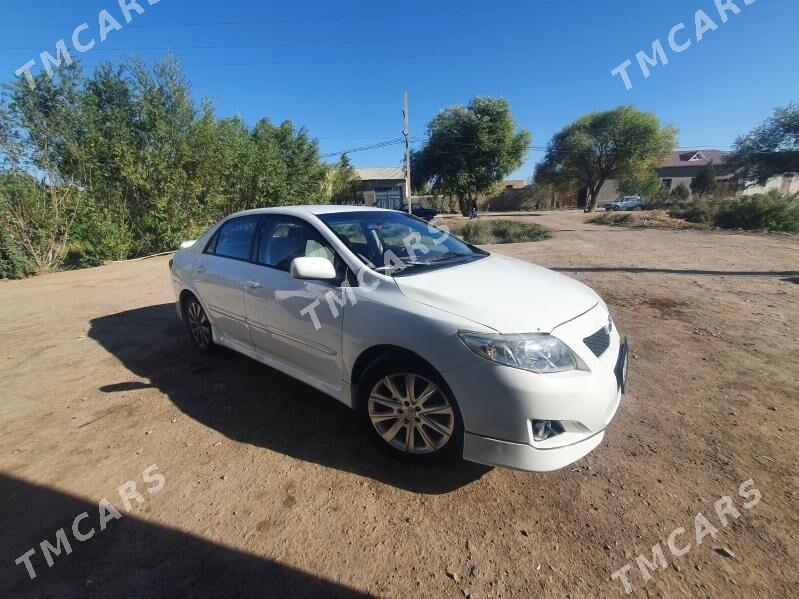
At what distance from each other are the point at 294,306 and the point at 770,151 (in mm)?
33629

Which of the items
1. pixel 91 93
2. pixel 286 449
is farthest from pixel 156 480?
pixel 91 93

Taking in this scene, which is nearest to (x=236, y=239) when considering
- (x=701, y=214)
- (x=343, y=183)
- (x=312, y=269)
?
(x=312, y=269)

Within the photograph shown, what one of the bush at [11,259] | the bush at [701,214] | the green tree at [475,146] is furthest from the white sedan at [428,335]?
the green tree at [475,146]

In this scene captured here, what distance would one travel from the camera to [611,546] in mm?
1786

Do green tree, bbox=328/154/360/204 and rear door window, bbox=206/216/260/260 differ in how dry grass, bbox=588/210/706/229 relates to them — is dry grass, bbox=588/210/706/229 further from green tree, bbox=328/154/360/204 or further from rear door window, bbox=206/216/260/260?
green tree, bbox=328/154/360/204

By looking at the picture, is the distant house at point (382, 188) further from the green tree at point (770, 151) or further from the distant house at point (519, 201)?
the green tree at point (770, 151)

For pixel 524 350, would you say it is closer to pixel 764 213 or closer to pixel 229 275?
pixel 229 275

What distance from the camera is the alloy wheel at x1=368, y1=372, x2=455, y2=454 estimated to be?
6.89ft

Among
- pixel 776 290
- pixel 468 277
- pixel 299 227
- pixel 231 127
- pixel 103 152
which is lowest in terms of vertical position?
pixel 776 290

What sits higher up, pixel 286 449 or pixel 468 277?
pixel 468 277

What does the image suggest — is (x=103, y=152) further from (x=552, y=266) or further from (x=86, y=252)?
(x=552, y=266)

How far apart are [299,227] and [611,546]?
2.82m

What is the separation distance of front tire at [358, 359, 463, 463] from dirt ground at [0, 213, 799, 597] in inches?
7.5

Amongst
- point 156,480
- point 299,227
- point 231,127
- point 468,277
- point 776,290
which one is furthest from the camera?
point 231,127
